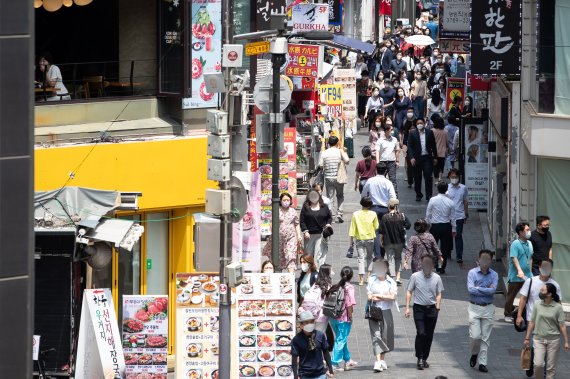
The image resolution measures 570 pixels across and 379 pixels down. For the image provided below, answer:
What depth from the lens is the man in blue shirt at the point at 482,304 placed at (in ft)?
75.4

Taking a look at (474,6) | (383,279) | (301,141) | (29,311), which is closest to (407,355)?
(383,279)

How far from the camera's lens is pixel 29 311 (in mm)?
16141

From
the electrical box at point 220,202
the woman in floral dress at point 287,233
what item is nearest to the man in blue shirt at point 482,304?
the electrical box at point 220,202

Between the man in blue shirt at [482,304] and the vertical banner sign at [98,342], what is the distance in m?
5.35

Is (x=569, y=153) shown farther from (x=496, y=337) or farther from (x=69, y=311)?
(x=69, y=311)

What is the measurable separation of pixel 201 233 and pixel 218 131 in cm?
139

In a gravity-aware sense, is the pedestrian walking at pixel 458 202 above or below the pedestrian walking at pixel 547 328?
above

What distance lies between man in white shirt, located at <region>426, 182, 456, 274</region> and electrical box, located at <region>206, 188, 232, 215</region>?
10012 millimetres

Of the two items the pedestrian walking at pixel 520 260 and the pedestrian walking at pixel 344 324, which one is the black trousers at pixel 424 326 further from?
the pedestrian walking at pixel 520 260

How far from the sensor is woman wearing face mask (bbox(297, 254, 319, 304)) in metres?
23.8

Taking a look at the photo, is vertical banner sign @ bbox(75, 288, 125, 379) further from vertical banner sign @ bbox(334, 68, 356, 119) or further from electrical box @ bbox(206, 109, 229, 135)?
vertical banner sign @ bbox(334, 68, 356, 119)

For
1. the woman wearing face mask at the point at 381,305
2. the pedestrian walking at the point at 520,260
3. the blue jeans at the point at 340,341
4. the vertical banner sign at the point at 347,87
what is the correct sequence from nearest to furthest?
1. the blue jeans at the point at 340,341
2. the woman wearing face mask at the point at 381,305
3. the pedestrian walking at the point at 520,260
4. the vertical banner sign at the point at 347,87

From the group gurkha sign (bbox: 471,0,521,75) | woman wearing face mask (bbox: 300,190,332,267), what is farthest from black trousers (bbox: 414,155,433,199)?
gurkha sign (bbox: 471,0,521,75)

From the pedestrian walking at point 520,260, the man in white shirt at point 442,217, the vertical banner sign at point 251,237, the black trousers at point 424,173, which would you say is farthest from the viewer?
the black trousers at point 424,173
